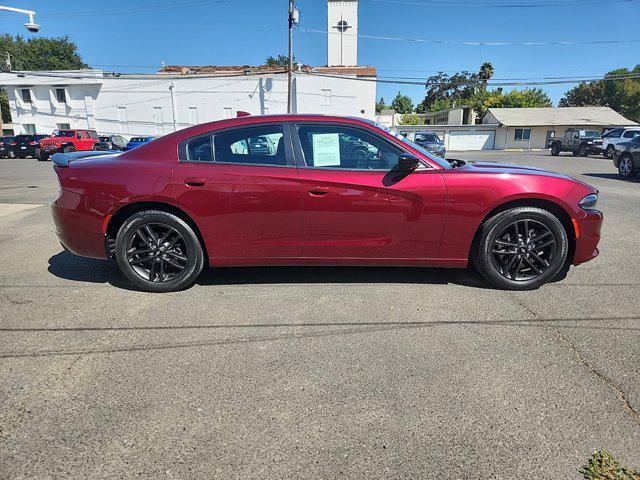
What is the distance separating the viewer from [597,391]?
246 centimetres

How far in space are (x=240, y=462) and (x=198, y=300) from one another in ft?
6.76

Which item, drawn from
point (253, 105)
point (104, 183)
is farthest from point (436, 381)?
point (253, 105)

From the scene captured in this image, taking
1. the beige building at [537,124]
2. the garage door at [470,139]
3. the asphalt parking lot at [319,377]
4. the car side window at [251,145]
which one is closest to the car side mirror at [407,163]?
the car side window at [251,145]

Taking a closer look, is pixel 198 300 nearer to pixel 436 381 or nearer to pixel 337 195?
pixel 337 195

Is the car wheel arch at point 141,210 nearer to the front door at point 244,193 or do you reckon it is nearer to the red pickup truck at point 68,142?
the front door at point 244,193

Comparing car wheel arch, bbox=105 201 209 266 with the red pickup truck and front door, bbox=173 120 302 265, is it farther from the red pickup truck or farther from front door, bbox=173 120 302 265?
the red pickup truck

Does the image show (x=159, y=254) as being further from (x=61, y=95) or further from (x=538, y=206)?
(x=61, y=95)

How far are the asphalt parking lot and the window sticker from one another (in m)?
1.19

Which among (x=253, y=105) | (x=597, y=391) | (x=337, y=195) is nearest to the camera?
(x=597, y=391)

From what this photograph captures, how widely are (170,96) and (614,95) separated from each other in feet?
252

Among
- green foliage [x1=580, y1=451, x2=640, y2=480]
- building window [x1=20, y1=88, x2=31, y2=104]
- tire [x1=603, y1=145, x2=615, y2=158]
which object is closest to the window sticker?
green foliage [x1=580, y1=451, x2=640, y2=480]

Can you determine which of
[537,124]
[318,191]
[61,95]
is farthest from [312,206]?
[537,124]

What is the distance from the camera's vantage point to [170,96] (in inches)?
1436

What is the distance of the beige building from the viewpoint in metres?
47.7
